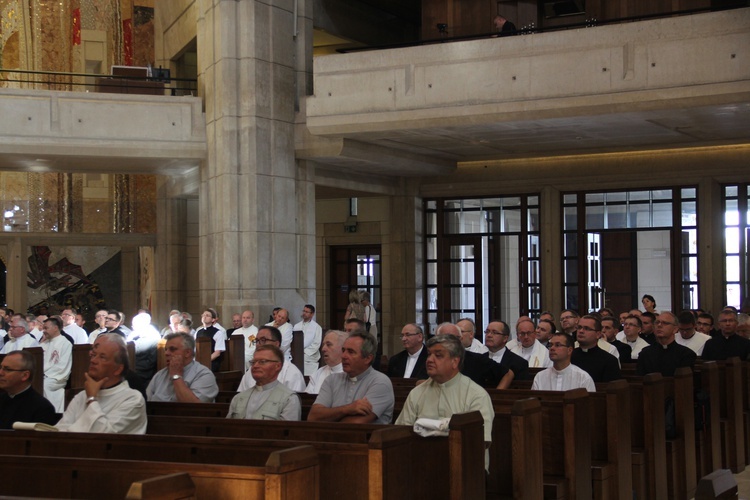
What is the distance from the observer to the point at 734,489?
2381 mm

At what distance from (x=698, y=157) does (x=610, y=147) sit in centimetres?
151

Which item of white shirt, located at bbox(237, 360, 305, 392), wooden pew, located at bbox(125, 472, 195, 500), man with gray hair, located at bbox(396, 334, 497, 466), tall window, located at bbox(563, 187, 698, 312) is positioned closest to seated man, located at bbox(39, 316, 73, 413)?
white shirt, located at bbox(237, 360, 305, 392)

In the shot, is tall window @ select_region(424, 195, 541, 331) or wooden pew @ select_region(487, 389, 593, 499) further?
tall window @ select_region(424, 195, 541, 331)

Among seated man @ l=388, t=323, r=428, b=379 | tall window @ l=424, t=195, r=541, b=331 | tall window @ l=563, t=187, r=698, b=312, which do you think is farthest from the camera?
tall window @ l=424, t=195, r=541, b=331

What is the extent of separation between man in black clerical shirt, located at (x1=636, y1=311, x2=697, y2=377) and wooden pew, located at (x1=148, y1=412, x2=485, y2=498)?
4.13 m

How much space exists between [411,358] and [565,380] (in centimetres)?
181

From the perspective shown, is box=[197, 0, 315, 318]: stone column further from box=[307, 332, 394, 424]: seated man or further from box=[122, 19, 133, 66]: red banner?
box=[307, 332, 394, 424]: seated man

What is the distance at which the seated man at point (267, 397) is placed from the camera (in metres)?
6.25

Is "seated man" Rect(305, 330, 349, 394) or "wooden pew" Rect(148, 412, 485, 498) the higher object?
"seated man" Rect(305, 330, 349, 394)

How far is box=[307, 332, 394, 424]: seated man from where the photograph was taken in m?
5.95

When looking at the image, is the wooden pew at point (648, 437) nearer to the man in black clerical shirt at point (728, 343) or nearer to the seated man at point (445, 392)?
the seated man at point (445, 392)

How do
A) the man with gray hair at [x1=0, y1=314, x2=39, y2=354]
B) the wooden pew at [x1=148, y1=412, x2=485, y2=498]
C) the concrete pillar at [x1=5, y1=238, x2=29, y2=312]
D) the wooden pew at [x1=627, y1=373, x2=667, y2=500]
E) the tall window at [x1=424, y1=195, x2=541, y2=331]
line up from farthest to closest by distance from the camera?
the concrete pillar at [x1=5, y1=238, x2=29, y2=312], the tall window at [x1=424, y1=195, x2=541, y2=331], the man with gray hair at [x1=0, y1=314, x2=39, y2=354], the wooden pew at [x1=627, y1=373, x2=667, y2=500], the wooden pew at [x1=148, y1=412, x2=485, y2=498]

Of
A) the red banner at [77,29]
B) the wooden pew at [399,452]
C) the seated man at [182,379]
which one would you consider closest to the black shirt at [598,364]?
the seated man at [182,379]

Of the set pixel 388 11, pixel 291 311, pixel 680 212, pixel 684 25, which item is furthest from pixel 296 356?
pixel 388 11
